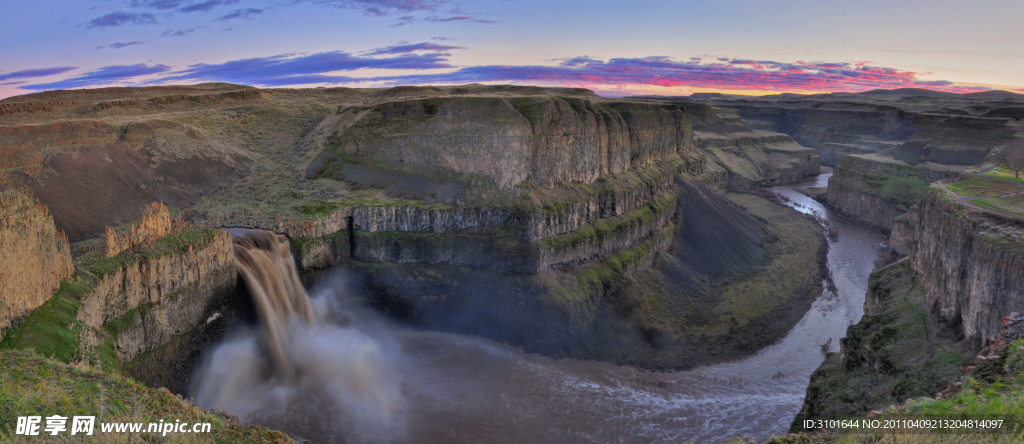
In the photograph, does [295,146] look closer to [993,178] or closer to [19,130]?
[19,130]

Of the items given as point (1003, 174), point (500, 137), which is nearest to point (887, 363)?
point (1003, 174)

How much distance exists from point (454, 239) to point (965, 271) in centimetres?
2920

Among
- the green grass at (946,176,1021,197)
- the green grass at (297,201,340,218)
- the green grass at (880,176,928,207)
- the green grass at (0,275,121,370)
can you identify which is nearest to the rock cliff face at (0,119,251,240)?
the green grass at (297,201,340,218)

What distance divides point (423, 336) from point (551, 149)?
18.1m

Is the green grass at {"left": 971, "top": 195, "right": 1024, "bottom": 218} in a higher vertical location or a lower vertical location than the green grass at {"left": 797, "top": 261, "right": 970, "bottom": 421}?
higher

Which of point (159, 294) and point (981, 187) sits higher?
point (981, 187)

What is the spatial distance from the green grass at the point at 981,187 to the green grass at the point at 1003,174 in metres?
1.88

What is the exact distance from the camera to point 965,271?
21.8 m

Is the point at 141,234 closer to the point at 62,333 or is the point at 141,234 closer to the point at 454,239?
the point at 62,333

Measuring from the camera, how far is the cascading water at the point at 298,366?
2630 centimetres

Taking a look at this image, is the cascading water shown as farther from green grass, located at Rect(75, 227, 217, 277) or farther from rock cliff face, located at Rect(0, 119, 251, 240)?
rock cliff face, located at Rect(0, 119, 251, 240)

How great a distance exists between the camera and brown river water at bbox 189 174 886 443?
26.6 metres

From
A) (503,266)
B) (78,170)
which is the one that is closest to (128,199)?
(78,170)

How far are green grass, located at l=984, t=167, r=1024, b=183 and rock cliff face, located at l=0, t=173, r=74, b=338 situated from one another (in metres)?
50.7
